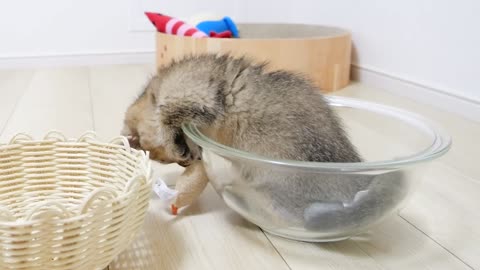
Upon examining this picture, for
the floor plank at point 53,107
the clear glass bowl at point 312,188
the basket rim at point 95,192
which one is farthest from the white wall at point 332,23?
the basket rim at point 95,192

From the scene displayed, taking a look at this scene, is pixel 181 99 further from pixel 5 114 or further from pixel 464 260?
pixel 5 114

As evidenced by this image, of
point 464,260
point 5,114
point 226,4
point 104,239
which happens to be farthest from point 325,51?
point 104,239

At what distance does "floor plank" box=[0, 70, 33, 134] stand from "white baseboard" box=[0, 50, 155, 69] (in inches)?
4.3

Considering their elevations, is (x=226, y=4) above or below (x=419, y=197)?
above

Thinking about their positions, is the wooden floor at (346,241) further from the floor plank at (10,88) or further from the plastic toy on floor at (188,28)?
the plastic toy on floor at (188,28)

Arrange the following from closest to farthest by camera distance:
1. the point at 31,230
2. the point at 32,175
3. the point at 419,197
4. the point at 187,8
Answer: the point at 31,230 < the point at 32,175 < the point at 419,197 < the point at 187,8

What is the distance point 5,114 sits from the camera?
1.57 metres

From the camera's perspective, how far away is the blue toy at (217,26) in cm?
211

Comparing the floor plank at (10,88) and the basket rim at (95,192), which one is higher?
the basket rim at (95,192)

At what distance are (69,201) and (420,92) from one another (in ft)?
4.51

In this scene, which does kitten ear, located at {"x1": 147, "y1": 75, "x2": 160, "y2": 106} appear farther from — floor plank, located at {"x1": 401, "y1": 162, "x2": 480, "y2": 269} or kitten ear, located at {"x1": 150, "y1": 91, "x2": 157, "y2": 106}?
floor plank, located at {"x1": 401, "y1": 162, "x2": 480, "y2": 269}

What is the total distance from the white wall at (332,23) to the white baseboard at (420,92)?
0.02 metres

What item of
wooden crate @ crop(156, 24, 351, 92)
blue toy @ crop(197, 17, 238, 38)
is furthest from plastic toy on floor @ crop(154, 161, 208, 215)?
blue toy @ crop(197, 17, 238, 38)

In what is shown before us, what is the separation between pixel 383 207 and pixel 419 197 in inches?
10.9
